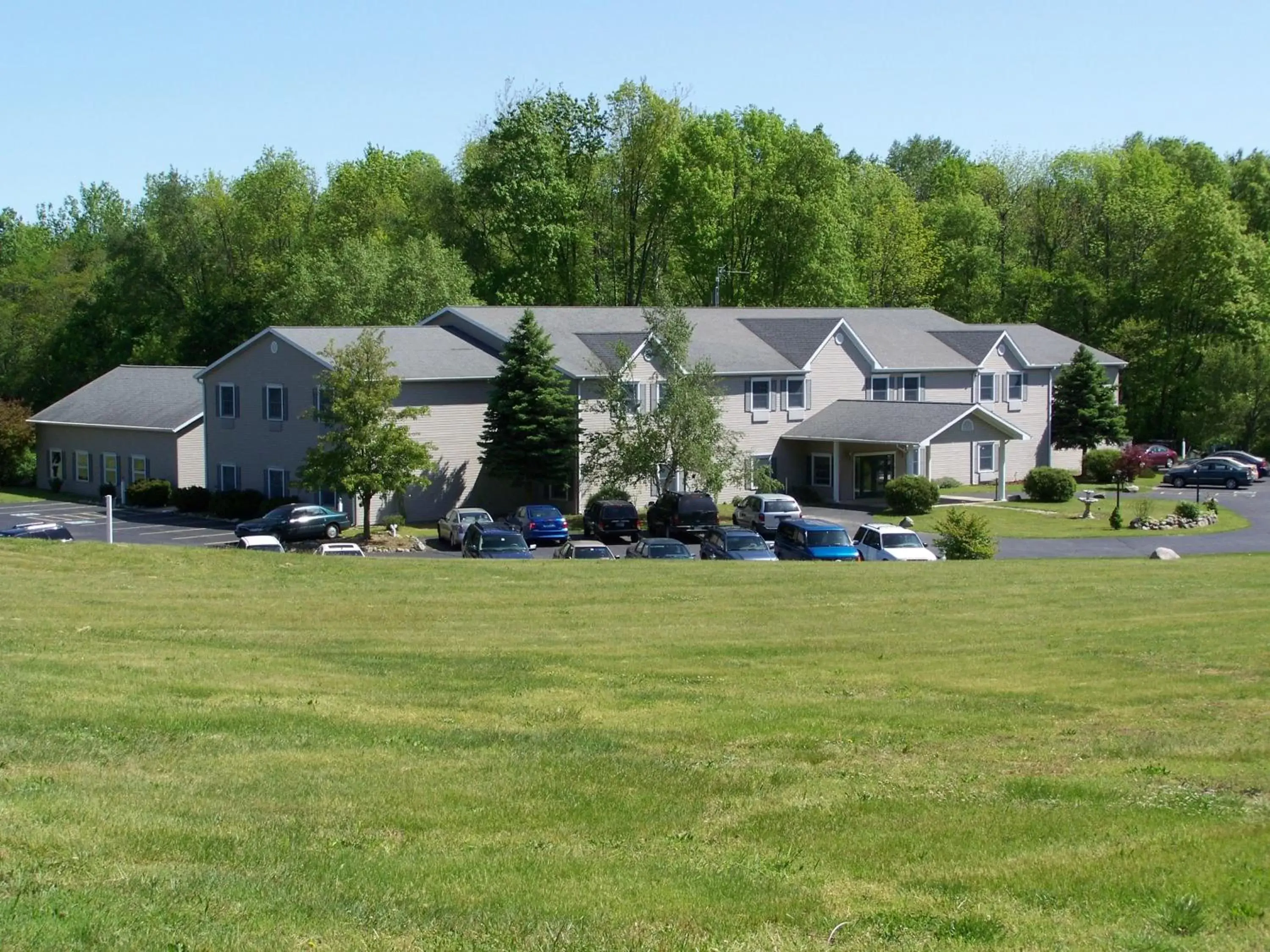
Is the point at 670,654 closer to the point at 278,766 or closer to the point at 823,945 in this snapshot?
the point at 278,766

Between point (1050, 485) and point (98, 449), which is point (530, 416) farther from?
point (98, 449)

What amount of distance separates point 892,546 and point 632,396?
17.0m

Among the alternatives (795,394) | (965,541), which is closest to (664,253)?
(795,394)

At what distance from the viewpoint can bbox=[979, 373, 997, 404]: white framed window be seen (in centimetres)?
6556

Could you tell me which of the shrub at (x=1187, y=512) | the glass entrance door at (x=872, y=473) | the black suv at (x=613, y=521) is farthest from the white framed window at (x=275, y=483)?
the shrub at (x=1187, y=512)

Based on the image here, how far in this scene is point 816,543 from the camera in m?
37.6

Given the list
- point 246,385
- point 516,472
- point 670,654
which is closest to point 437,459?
point 516,472

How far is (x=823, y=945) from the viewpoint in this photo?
26.8ft

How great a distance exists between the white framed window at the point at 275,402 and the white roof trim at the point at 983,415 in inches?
937

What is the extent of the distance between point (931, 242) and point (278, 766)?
291 ft

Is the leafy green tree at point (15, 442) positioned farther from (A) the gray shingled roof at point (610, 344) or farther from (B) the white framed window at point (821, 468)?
(B) the white framed window at point (821, 468)

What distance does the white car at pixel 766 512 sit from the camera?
45.8m

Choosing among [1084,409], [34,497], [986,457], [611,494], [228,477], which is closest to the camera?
[611,494]

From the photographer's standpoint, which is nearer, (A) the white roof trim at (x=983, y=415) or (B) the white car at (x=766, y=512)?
(B) the white car at (x=766, y=512)
